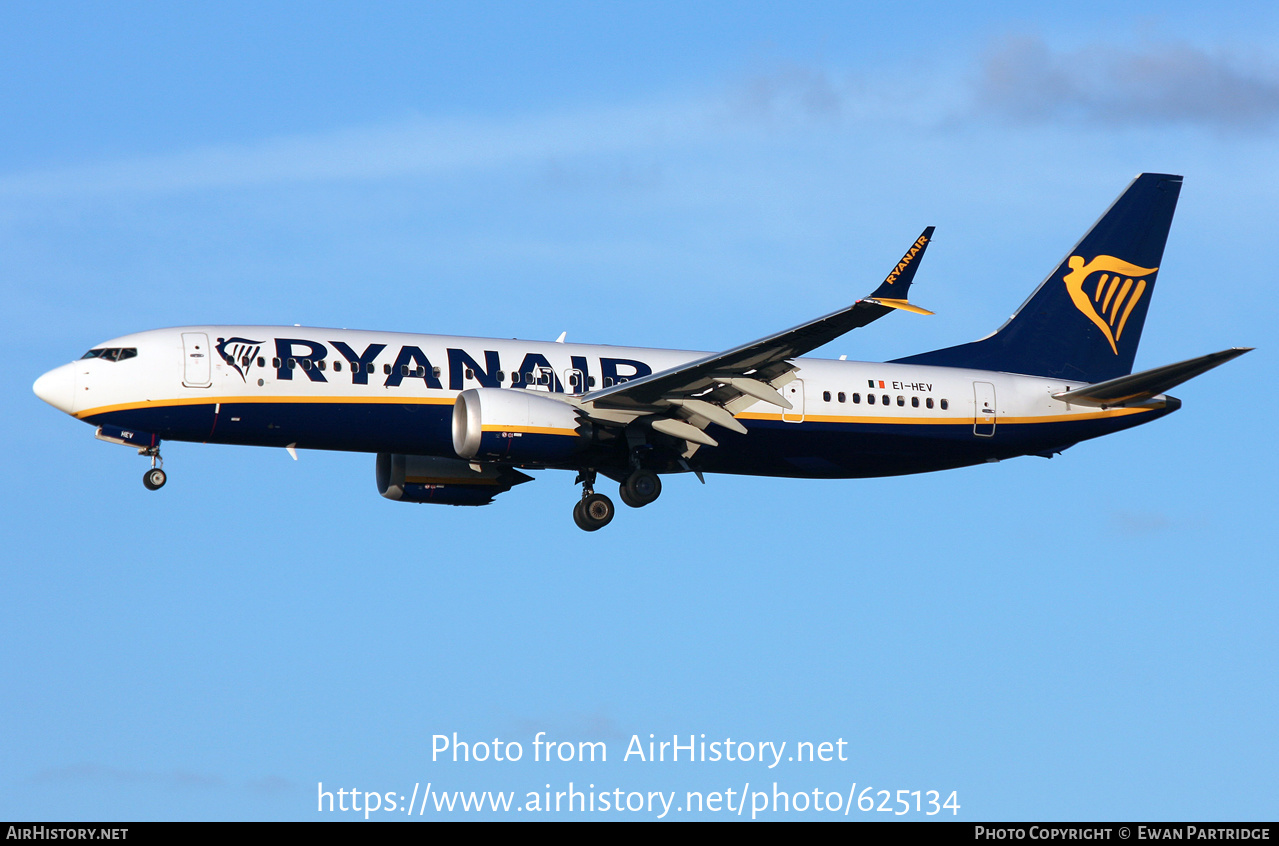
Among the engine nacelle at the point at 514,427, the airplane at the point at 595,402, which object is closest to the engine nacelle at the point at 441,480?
the airplane at the point at 595,402

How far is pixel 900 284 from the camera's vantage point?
1351 inches

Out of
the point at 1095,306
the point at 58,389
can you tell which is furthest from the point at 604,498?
the point at 1095,306

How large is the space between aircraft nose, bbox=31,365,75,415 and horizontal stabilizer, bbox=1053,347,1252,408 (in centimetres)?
2566

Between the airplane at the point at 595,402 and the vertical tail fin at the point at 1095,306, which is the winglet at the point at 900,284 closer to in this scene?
the airplane at the point at 595,402

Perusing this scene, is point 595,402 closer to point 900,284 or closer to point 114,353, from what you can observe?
point 900,284

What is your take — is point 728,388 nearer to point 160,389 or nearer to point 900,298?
point 900,298

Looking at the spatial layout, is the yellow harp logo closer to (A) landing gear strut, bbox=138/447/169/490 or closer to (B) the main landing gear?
(B) the main landing gear

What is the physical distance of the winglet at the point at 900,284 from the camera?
34125 mm

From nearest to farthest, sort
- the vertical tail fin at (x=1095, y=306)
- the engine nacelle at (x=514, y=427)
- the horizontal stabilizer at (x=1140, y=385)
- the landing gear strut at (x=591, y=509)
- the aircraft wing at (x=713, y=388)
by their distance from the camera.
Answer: the aircraft wing at (x=713, y=388) < the engine nacelle at (x=514, y=427) < the horizontal stabilizer at (x=1140, y=385) < the landing gear strut at (x=591, y=509) < the vertical tail fin at (x=1095, y=306)

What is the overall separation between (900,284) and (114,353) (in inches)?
735

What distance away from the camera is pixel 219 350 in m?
39.5

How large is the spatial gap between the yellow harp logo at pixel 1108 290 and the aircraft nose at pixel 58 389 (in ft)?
92.2

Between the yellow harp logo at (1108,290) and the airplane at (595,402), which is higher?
the yellow harp logo at (1108,290)

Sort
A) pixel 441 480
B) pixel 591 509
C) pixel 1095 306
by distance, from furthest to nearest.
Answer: pixel 1095 306 → pixel 441 480 → pixel 591 509
